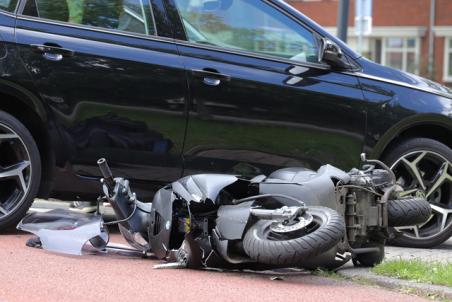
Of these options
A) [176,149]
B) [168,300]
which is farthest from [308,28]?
[168,300]

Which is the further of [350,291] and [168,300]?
[350,291]

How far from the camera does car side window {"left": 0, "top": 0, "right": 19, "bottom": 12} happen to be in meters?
5.71

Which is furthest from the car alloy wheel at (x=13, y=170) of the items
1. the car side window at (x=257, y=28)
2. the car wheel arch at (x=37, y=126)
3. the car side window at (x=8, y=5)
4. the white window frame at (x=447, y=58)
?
the white window frame at (x=447, y=58)

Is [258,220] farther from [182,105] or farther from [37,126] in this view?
[37,126]

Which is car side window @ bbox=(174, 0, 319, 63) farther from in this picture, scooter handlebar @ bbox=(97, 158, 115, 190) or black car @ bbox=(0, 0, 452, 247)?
scooter handlebar @ bbox=(97, 158, 115, 190)

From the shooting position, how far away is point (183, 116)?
19.1 ft

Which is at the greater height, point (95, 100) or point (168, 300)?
point (95, 100)

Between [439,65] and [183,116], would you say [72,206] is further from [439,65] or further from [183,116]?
[439,65]

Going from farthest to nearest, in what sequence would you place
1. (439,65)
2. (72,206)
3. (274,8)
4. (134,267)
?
1. (439,65)
2. (72,206)
3. (274,8)
4. (134,267)

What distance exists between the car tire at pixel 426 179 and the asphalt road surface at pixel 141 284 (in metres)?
1.63

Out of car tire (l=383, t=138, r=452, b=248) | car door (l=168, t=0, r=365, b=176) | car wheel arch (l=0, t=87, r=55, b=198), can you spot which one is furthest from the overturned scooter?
car tire (l=383, t=138, r=452, b=248)

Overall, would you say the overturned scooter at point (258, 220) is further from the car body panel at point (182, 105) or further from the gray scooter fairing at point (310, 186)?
the car body panel at point (182, 105)

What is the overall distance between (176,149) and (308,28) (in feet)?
4.69

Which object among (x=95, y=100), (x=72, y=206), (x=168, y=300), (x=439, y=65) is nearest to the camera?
(x=168, y=300)
